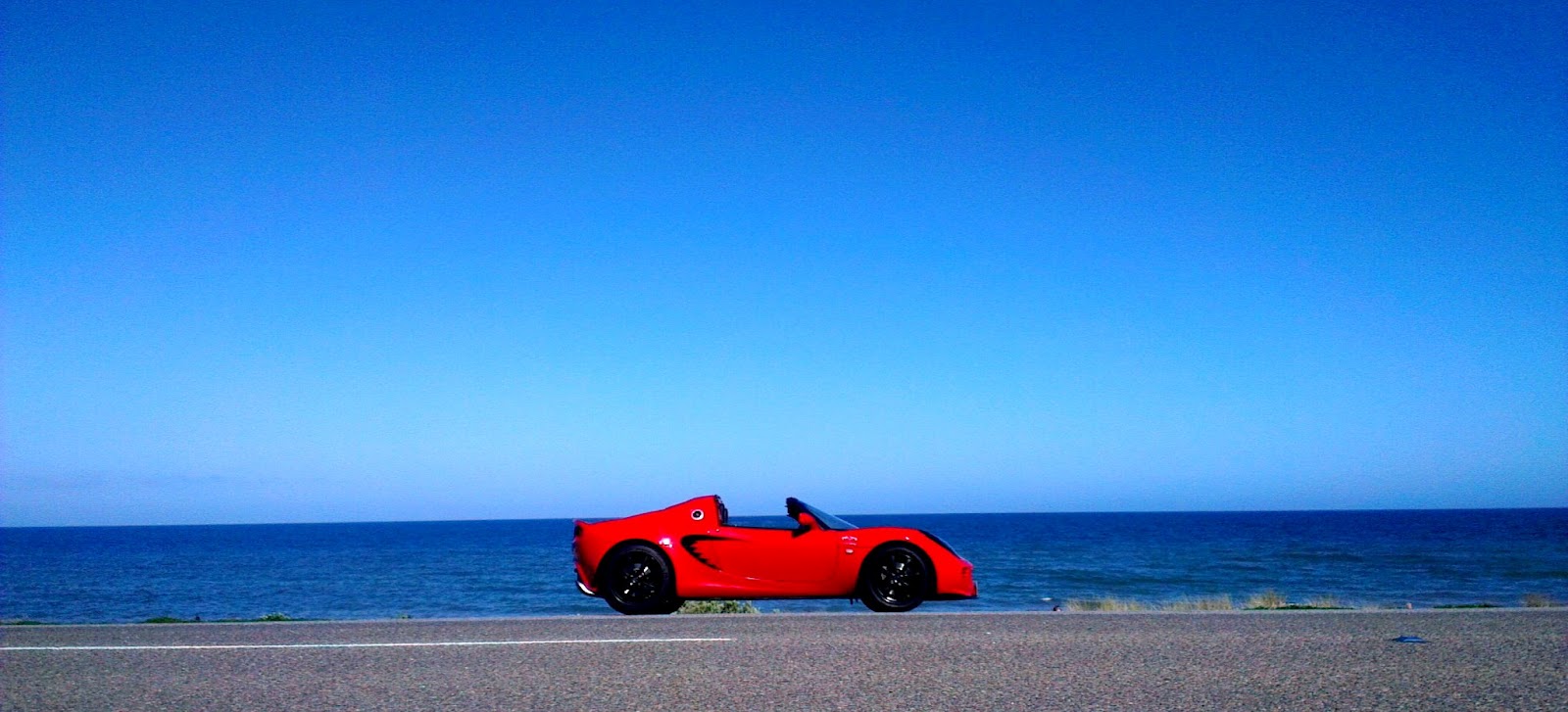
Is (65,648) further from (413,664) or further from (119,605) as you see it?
(119,605)

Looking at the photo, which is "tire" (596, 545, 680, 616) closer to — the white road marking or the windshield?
the windshield

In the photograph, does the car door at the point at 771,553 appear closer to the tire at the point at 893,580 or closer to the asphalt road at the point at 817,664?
the tire at the point at 893,580

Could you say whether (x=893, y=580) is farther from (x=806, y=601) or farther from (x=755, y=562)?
(x=806, y=601)

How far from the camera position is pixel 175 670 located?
7195mm

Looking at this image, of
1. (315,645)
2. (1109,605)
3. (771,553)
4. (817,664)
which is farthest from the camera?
(1109,605)

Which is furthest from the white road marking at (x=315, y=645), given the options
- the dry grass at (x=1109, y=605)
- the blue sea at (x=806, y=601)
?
the blue sea at (x=806, y=601)

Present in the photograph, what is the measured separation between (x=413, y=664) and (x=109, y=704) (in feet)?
5.72

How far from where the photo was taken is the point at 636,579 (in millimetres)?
11875

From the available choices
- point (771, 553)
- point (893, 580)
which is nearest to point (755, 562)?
point (771, 553)

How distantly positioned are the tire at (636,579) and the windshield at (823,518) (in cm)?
151

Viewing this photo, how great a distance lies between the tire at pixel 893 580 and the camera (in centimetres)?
1167

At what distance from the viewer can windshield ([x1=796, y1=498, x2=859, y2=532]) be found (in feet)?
39.3

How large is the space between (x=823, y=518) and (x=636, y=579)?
6.84 feet

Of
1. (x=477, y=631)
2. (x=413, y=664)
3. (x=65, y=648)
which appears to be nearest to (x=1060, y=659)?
(x=413, y=664)
